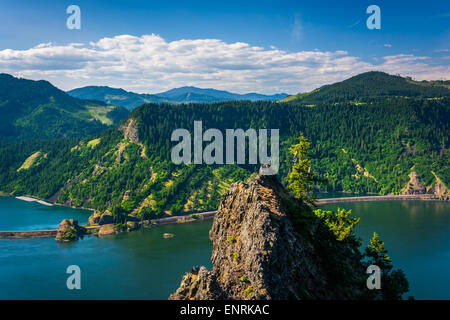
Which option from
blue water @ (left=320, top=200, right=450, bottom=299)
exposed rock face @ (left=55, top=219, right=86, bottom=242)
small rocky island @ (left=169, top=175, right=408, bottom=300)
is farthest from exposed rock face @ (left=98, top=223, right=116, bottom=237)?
small rocky island @ (left=169, top=175, right=408, bottom=300)

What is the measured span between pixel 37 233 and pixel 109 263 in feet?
195

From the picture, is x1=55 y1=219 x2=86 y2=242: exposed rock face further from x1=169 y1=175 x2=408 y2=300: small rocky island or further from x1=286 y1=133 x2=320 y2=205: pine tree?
x1=286 y1=133 x2=320 y2=205: pine tree

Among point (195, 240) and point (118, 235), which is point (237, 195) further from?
point (118, 235)

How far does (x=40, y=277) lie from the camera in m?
118

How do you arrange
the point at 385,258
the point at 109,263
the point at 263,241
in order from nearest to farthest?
the point at 263,241
the point at 385,258
the point at 109,263

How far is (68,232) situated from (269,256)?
145m

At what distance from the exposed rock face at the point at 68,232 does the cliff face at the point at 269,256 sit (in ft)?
426

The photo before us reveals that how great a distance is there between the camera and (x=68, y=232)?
166 m

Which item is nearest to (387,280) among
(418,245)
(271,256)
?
(271,256)

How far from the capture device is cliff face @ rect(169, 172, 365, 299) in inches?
1535

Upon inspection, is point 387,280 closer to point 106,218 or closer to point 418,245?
point 418,245

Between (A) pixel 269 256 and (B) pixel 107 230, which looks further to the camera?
(B) pixel 107 230
